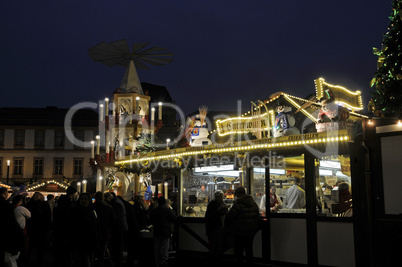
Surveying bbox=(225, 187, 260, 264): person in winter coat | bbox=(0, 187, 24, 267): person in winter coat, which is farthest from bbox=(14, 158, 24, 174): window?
bbox=(0, 187, 24, 267): person in winter coat

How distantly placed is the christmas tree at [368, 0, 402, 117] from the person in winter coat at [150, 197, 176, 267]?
17.2ft

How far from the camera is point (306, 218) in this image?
32.6 feet

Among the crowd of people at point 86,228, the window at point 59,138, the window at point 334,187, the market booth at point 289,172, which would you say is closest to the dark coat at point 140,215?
the crowd of people at point 86,228

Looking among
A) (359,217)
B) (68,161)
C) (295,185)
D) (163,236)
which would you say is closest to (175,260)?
(163,236)

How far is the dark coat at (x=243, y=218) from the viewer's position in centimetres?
923

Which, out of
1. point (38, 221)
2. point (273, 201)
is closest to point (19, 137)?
point (38, 221)

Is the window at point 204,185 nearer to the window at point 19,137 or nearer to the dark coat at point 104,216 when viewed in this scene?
the dark coat at point 104,216

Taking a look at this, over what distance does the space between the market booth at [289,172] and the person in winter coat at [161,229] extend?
1.50 meters

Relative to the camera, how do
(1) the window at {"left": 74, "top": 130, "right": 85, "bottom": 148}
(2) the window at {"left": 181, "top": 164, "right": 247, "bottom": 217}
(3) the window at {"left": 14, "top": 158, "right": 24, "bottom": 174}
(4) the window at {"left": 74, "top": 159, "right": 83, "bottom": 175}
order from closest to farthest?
(2) the window at {"left": 181, "top": 164, "right": 247, "bottom": 217}, (3) the window at {"left": 14, "top": 158, "right": 24, "bottom": 174}, (1) the window at {"left": 74, "top": 130, "right": 85, "bottom": 148}, (4) the window at {"left": 74, "top": 159, "right": 83, "bottom": 175}

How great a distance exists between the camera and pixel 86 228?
27.0ft

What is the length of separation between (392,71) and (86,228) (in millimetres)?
6375

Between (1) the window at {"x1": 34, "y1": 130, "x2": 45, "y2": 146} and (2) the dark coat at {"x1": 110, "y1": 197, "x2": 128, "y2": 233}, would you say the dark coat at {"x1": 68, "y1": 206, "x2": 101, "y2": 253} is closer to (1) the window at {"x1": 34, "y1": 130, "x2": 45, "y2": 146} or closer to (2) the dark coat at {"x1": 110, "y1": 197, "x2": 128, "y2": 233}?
(2) the dark coat at {"x1": 110, "y1": 197, "x2": 128, "y2": 233}

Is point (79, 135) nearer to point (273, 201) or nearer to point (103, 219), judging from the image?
point (273, 201)

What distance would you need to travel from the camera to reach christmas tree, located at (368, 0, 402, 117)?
8328 millimetres
